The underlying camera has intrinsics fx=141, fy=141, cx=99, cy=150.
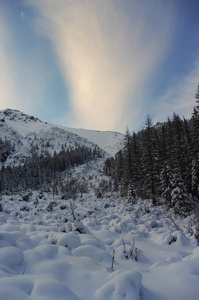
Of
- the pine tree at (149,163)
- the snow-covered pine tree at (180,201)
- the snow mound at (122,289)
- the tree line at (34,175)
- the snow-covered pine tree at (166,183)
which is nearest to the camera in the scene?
the snow mound at (122,289)

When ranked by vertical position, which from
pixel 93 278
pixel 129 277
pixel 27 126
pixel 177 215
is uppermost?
pixel 27 126

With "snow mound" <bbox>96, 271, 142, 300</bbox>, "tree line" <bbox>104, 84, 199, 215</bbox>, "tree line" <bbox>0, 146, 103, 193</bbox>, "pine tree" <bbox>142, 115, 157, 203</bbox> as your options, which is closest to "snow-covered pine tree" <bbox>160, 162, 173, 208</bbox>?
"tree line" <bbox>104, 84, 199, 215</bbox>

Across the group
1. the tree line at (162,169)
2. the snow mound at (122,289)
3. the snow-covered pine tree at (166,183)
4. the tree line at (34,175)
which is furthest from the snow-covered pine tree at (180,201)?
the tree line at (34,175)

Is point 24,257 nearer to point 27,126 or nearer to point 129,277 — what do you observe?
point 129,277

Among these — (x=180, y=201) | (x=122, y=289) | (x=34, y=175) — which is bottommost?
(x=180, y=201)

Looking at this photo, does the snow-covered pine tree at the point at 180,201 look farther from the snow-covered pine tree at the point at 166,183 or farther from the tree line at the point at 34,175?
the tree line at the point at 34,175

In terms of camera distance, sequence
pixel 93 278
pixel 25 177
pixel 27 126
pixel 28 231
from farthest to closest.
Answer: pixel 27 126, pixel 25 177, pixel 28 231, pixel 93 278

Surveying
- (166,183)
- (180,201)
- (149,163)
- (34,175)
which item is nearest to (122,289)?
(180,201)

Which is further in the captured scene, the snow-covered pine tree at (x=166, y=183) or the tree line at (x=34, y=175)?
the tree line at (x=34, y=175)

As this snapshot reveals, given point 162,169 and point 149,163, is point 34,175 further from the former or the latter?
point 162,169

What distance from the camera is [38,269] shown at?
273 centimetres

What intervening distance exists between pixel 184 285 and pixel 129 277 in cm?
95

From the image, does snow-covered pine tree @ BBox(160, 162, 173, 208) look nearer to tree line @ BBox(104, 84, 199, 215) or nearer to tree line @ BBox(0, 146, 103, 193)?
tree line @ BBox(104, 84, 199, 215)

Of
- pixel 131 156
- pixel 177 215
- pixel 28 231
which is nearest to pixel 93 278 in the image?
pixel 28 231
